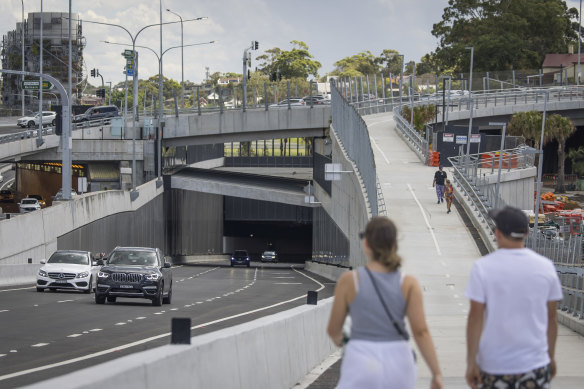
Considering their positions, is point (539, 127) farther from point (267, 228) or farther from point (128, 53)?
point (267, 228)

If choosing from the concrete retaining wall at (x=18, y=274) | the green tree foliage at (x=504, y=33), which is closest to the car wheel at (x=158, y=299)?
the concrete retaining wall at (x=18, y=274)

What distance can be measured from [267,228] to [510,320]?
388 feet

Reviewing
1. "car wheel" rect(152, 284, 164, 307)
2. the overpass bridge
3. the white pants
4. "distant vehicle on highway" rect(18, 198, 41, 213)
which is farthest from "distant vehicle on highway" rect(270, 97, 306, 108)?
the white pants

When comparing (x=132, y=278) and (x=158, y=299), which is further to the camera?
(x=158, y=299)

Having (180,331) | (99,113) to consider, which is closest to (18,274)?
(180,331)

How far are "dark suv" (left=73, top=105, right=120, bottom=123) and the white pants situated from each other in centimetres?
8607

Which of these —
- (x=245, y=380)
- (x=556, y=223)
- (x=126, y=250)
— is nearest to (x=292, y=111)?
(x=556, y=223)

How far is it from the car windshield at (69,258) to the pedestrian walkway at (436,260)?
10.2 meters

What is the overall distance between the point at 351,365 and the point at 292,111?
69872 millimetres

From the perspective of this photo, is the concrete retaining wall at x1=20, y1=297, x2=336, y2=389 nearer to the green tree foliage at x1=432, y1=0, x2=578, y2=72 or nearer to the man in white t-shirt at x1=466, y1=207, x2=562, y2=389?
the man in white t-shirt at x1=466, y1=207, x2=562, y2=389

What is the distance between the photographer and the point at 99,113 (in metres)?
92.5

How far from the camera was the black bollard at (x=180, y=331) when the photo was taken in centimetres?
844

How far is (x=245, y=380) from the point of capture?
33.4ft

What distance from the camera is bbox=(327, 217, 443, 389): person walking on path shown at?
6.46 metres
